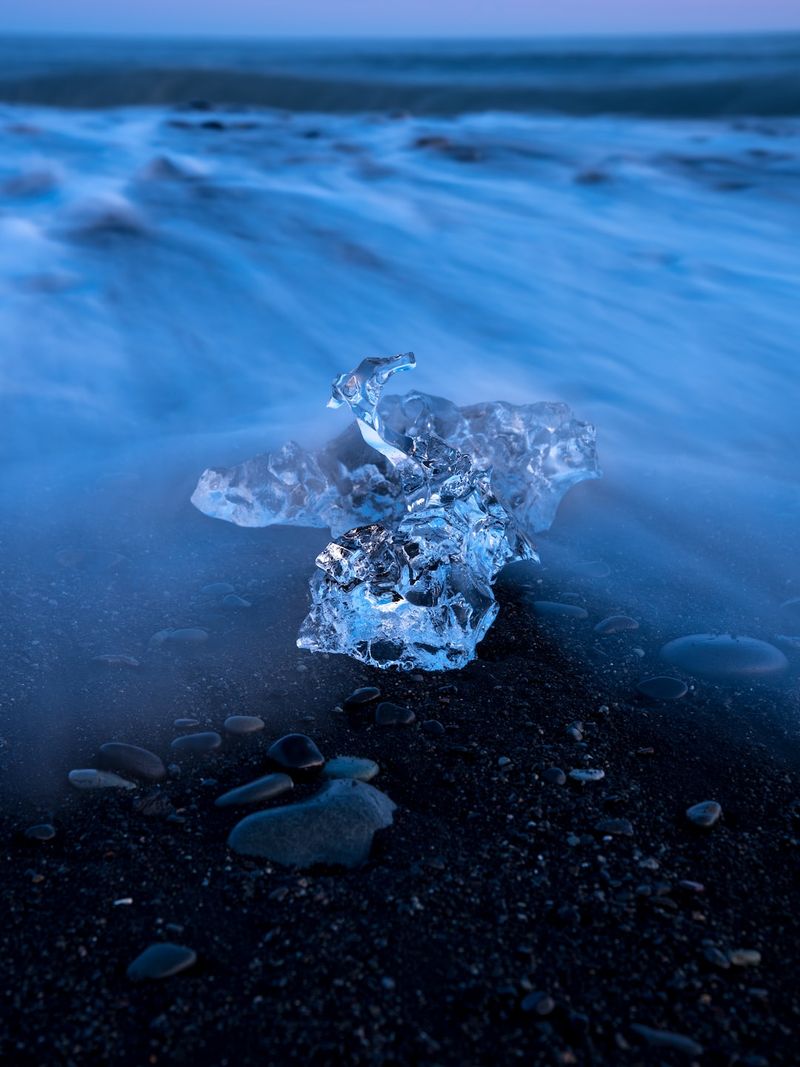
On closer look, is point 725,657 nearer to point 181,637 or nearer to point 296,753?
point 296,753


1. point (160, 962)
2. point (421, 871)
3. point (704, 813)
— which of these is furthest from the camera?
point (704, 813)

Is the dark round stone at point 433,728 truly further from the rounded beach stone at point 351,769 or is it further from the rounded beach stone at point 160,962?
the rounded beach stone at point 160,962

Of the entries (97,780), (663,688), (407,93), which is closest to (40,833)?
(97,780)

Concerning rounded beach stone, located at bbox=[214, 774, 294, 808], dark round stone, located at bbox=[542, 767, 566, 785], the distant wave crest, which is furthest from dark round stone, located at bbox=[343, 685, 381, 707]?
the distant wave crest

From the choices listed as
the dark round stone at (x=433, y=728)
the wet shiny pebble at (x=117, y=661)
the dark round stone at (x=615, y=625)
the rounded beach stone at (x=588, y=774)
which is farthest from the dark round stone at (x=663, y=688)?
the wet shiny pebble at (x=117, y=661)

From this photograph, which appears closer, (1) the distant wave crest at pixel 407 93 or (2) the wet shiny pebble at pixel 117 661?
(2) the wet shiny pebble at pixel 117 661

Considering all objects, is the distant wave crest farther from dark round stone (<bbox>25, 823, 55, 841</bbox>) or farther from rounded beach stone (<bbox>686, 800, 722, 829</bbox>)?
dark round stone (<bbox>25, 823, 55, 841</bbox>)

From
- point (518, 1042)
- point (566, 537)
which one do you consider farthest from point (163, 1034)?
point (566, 537)

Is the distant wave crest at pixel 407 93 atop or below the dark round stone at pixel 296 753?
atop
